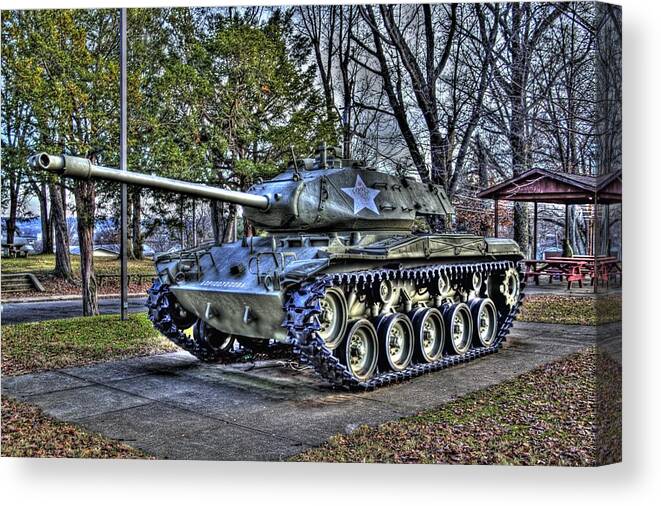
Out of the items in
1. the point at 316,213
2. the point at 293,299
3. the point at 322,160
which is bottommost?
the point at 293,299

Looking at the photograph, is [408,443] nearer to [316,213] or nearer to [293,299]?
[293,299]

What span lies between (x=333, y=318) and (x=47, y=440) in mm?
3402

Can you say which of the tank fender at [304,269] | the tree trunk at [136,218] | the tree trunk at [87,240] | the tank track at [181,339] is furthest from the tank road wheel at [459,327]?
the tree trunk at [87,240]

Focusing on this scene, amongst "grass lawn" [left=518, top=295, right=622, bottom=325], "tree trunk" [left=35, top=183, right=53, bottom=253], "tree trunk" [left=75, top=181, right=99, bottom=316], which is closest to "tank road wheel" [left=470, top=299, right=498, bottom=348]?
"grass lawn" [left=518, top=295, right=622, bottom=325]

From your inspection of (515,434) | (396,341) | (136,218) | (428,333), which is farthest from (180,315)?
(515,434)

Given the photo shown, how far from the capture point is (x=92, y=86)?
8984mm

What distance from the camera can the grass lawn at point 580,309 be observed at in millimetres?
7285

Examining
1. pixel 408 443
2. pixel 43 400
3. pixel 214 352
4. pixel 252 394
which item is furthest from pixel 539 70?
pixel 43 400

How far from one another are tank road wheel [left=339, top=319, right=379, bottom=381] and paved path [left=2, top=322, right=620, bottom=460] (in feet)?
1.27

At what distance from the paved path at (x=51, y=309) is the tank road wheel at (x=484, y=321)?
16.7 ft

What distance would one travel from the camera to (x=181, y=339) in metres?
10.0

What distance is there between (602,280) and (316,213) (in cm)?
362

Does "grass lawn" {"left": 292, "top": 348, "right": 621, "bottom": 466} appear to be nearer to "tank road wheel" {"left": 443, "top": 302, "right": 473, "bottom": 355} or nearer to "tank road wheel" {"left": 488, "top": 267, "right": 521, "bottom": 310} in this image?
"tank road wheel" {"left": 443, "top": 302, "right": 473, "bottom": 355}

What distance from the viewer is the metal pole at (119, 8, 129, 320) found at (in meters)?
8.79
